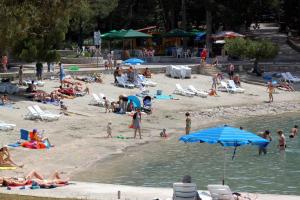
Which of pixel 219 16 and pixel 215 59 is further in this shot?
pixel 219 16

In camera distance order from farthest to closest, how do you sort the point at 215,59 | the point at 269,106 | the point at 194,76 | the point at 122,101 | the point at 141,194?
1. the point at 215,59
2. the point at 194,76
3. the point at 269,106
4. the point at 122,101
5. the point at 141,194

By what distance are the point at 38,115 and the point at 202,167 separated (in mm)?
9656

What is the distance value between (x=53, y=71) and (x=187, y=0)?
22.8m

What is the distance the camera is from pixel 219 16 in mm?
57406

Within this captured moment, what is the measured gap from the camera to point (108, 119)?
33.6m

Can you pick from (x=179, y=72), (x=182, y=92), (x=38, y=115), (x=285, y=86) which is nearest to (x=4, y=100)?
(x=38, y=115)

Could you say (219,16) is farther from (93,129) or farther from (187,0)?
(93,129)

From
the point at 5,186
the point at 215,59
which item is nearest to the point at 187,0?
the point at 215,59

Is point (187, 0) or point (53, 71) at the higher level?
point (187, 0)

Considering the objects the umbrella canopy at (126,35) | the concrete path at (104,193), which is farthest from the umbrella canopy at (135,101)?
the umbrella canopy at (126,35)

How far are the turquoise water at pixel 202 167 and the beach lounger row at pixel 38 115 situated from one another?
526cm

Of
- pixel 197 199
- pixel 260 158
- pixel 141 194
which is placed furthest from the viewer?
pixel 260 158

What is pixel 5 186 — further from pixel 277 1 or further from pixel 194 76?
pixel 277 1

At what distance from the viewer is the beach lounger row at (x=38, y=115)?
31.1 meters
